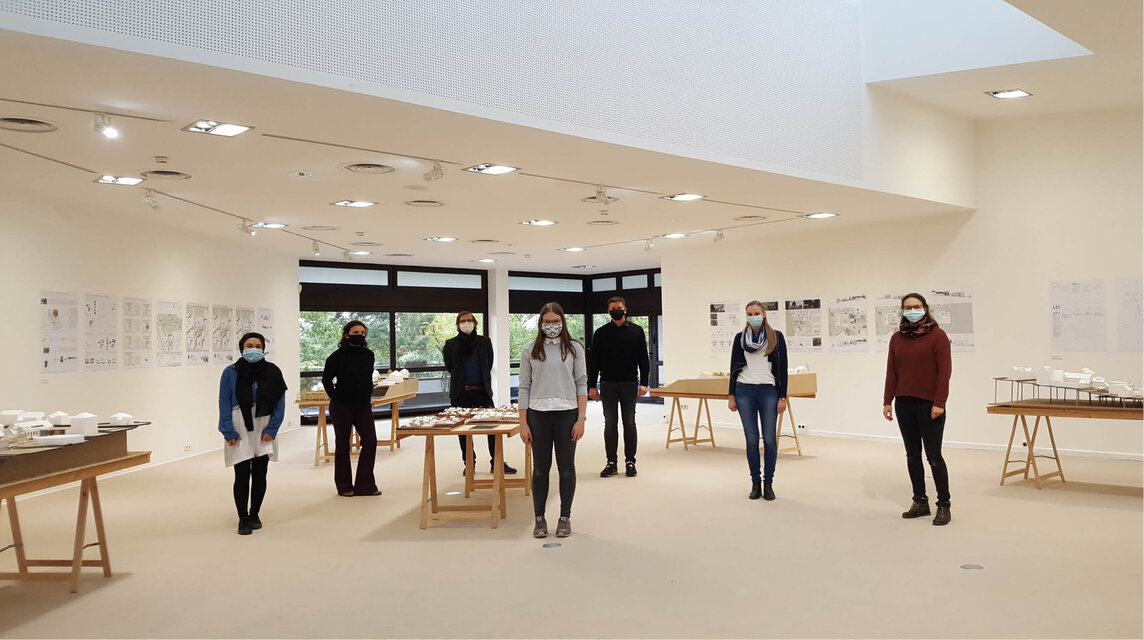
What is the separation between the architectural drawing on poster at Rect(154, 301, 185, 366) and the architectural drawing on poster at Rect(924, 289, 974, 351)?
8.88 metres

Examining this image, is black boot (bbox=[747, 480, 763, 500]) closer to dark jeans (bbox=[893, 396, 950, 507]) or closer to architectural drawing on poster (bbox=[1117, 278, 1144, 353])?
dark jeans (bbox=[893, 396, 950, 507])

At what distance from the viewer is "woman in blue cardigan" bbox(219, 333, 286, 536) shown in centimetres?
572

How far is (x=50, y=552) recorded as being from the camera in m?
5.46

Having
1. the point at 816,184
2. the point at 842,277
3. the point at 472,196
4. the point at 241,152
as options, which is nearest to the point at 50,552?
the point at 241,152

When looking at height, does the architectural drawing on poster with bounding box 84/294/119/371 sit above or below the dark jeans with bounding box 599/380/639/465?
above

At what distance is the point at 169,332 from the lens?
997 cm

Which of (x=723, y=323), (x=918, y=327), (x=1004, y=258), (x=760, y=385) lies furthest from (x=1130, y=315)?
(x=723, y=323)

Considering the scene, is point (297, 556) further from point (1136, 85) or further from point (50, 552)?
point (1136, 85)

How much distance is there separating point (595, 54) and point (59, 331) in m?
5.79

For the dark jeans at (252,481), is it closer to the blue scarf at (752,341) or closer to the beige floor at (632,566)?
the beige floor at (632,566)

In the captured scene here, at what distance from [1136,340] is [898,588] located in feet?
18.8

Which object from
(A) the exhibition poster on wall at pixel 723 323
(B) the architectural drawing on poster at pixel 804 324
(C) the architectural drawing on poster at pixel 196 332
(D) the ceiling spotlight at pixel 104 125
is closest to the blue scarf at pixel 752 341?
(D) the ceiling spotlight at pixel 104 125

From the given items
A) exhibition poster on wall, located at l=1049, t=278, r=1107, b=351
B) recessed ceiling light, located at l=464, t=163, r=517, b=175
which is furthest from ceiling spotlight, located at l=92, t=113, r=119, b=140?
exhibition poster on wall, located at l=1049, t=278, r=1107, b=351

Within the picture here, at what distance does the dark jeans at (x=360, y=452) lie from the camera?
7199 mm
